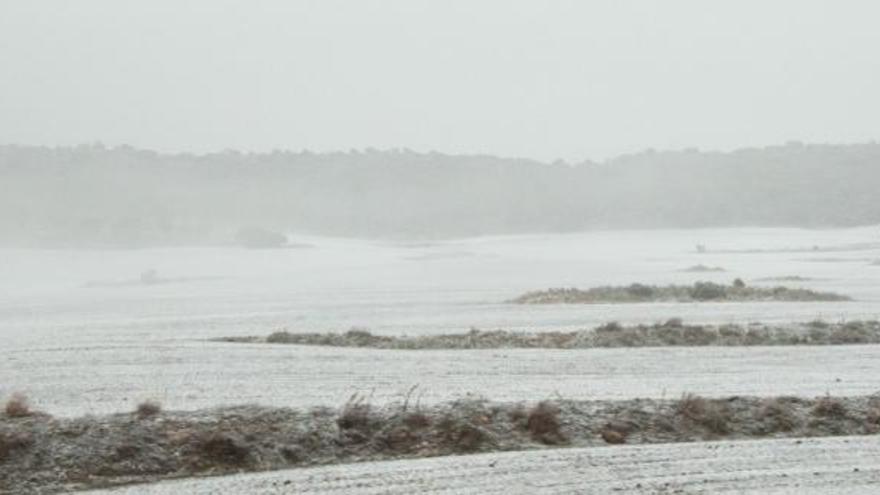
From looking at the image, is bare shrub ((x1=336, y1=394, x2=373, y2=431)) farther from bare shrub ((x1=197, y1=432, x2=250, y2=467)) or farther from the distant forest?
the distant forest

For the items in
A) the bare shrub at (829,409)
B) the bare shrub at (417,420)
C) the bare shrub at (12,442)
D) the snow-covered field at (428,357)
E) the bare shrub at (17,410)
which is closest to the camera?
the snow-covered field at (428,357)

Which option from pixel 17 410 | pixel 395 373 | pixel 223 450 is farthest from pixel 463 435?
pixel 395 373

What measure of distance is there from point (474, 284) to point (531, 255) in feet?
92.2

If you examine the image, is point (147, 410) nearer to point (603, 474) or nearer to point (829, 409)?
point (603, 474)

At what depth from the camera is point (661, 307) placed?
109 feet

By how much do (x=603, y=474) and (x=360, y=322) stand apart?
21083mm

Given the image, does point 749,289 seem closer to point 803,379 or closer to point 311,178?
point 803,379

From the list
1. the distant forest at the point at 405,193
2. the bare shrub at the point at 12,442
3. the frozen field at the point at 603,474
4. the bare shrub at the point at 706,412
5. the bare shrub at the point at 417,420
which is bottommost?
the frozen field at the point at 603,474

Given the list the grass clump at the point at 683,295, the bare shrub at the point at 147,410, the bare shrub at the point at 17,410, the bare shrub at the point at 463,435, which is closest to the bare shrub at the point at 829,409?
the bare shrub at the point at 463,435

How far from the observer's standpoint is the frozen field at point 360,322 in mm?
17516

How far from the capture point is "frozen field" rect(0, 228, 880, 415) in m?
17.5

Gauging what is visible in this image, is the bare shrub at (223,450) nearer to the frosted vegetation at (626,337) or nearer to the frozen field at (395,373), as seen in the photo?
the frozen field at (395,373)

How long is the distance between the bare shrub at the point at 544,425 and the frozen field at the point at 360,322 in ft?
7.38

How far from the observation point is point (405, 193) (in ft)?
396
